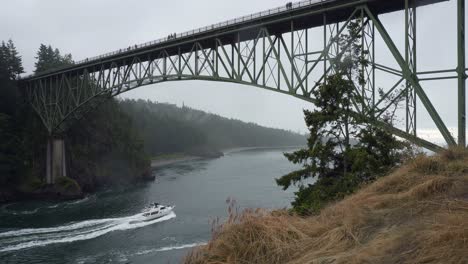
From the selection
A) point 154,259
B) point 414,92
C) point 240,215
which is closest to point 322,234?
point 240,215

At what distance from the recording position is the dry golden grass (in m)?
3.45

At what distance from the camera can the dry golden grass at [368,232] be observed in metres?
3.45

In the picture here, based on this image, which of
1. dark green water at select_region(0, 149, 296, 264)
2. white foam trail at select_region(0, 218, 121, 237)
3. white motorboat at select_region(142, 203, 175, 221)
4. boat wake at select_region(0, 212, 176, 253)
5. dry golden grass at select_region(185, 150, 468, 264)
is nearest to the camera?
dry golden grass at select_region(185, 150, 468, 264)

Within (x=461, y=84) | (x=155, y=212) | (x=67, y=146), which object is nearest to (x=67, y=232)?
(x=155, y=212)

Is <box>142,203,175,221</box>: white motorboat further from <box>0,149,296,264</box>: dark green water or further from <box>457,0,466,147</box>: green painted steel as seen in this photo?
<box>457,0,466,147</box>: green painted steel

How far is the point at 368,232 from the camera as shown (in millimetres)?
4367

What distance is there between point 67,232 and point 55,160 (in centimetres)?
2295

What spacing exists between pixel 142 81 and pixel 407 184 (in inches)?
1091

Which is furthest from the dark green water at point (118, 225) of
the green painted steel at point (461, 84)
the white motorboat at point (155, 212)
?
the green painted steel at point (461, 84)

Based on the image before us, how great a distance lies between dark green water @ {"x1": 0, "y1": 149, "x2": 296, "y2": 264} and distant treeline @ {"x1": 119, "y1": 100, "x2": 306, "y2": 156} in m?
33.7

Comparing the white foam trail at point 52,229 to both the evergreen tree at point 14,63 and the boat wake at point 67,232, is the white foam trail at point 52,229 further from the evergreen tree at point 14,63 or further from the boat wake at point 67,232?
the evergreen tree at point 14,63

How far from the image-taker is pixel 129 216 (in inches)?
1251

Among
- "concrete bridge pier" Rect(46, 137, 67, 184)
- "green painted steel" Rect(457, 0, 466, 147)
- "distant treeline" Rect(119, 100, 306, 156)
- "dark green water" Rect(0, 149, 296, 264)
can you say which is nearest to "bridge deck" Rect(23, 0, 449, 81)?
"green painted steel" Rect(457, 0, 466, 147)

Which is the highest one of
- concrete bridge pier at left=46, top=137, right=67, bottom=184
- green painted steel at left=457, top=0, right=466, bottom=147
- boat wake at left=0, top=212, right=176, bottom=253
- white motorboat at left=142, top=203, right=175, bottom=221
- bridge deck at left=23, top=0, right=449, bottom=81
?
bridge deck at left=23, top=0, right=449, bottom=81
